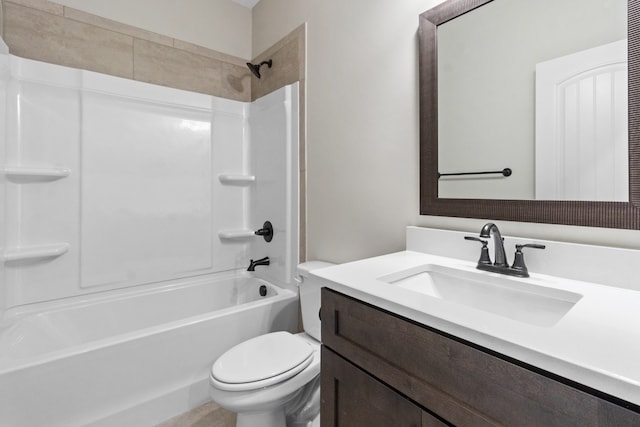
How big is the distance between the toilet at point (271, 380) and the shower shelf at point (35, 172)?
54.7 inches

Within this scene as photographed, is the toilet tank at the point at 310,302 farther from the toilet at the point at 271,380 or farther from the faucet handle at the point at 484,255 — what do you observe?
the faucet handle at the point at 484,255

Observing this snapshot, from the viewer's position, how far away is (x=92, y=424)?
4.46ft

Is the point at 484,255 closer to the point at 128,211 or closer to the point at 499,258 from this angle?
the point at 499,258

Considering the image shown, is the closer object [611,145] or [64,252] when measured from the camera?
[611,145]

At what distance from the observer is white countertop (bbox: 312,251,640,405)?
44 cm

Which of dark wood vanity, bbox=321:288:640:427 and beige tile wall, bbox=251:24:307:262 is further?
beige tile wall, bbox=251:24:307:262

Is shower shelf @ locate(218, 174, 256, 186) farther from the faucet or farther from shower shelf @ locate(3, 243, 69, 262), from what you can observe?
the faucet

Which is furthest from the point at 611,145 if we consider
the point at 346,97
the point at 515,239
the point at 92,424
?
the point at 92,424

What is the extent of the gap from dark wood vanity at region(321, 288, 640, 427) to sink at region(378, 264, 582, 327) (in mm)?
194

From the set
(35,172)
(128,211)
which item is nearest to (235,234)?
(128,211)

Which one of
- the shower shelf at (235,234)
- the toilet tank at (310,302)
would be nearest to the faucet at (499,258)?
the toilet tank at (310,302)

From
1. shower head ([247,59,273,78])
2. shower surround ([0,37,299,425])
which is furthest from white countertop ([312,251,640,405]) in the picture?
shower head ([247,59,273,78])

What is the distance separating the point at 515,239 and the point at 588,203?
211mm

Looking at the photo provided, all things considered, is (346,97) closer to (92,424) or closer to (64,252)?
(64,252)
